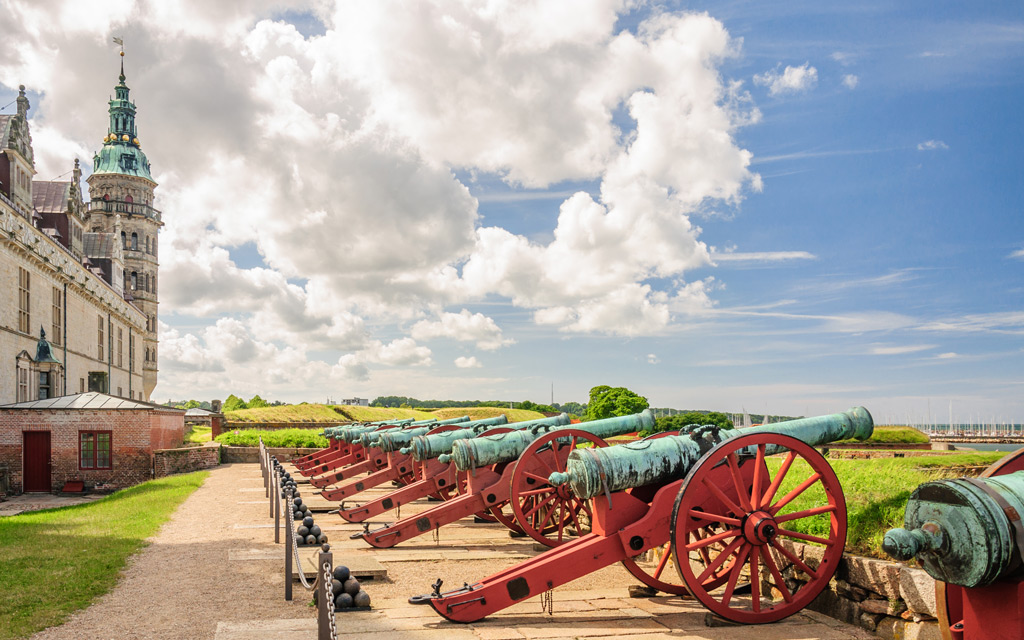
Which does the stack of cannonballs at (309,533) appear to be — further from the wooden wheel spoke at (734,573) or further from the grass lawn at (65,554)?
the wooden wheel spoke at (734,573)

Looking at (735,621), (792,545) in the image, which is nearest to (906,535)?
(735,621)

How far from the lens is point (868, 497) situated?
699 centimetres

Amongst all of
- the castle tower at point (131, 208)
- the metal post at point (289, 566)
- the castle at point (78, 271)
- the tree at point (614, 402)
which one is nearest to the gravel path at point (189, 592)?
the metal post at point (289, 566)

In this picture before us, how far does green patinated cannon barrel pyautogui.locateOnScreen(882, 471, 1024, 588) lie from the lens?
3039 millimetres

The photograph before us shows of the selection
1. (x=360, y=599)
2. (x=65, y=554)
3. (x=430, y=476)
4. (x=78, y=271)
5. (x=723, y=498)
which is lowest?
(x=65, y=554)

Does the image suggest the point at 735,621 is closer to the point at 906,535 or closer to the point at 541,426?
the point at 906,535

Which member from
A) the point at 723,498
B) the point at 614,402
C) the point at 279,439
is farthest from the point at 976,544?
the point at 614,402

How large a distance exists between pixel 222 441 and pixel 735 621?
29.4 metres

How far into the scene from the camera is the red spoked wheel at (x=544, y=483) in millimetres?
9016

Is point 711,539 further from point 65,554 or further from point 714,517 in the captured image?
point 65,554

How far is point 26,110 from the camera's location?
32.4 m

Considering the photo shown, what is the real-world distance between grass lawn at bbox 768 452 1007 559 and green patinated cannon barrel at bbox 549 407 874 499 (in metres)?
0.56

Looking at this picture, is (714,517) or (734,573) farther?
(714,517)

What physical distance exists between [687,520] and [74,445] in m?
21.6
